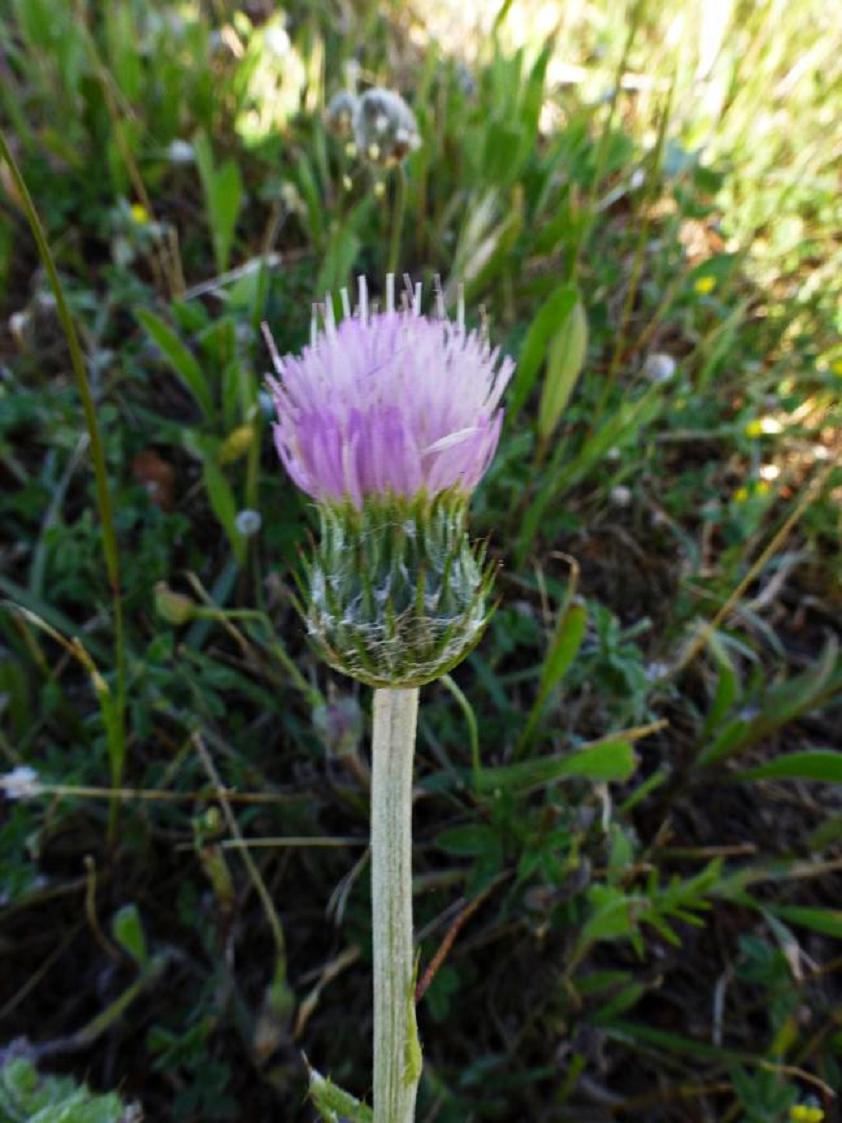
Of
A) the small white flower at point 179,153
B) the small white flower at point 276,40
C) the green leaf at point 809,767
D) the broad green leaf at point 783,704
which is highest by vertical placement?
the small white flower at point 276,40

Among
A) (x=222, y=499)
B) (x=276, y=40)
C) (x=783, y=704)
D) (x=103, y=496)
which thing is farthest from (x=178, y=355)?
(x=783, y=704)

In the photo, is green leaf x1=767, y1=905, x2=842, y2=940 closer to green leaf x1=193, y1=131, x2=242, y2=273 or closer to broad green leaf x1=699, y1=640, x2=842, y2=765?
broad green leaf x1=699, y1=640, x2=842, y2=765

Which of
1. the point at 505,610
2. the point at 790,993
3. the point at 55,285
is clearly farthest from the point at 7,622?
the point at 790,993

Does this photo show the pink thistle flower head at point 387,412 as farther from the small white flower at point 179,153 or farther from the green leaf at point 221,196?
the small white flower at point 179,153

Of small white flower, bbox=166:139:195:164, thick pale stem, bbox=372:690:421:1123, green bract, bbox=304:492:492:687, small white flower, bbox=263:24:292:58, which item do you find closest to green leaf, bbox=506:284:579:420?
green bract, bbox=304:492:492:687

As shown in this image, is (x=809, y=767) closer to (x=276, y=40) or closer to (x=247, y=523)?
(x=247, y=523)

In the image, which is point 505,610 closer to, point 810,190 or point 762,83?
point 810,190

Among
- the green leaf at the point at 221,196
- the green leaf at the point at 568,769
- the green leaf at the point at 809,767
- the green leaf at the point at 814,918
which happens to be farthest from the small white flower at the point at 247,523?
the green leaf at the point at 814,918
